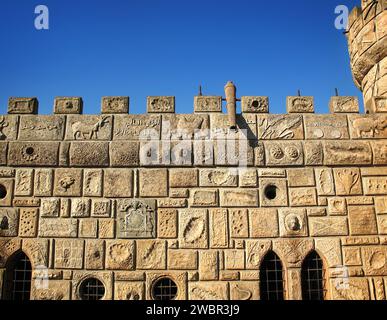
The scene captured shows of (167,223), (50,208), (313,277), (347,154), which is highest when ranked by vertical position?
(347,154)

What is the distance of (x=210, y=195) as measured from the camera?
7.82m

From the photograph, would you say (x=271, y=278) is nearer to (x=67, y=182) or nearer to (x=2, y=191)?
(x=67, y=182)

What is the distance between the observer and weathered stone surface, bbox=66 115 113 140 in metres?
8.08

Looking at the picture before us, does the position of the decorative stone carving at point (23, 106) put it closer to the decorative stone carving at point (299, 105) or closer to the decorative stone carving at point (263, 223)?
the decorative stone carving at point (263, 223)

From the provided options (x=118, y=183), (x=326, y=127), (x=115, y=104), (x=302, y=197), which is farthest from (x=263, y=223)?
(x=115, y=104)

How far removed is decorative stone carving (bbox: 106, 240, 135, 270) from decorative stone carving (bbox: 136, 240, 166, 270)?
0.41 feet

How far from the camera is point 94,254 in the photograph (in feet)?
24.6

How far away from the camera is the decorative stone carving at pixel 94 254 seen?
294 inches

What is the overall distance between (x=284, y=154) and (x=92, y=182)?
12.3 feet

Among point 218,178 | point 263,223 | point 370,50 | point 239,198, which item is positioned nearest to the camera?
point 263,223

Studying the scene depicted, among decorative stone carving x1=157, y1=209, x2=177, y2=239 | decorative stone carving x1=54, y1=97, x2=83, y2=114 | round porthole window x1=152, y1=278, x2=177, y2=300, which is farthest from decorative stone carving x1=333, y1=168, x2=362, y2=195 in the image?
decorative stone carving x1=54, y1=97, x2=83, y2=114

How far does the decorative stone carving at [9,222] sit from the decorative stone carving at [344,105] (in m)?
6.52

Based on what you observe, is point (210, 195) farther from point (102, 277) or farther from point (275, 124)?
point (102, 277)
